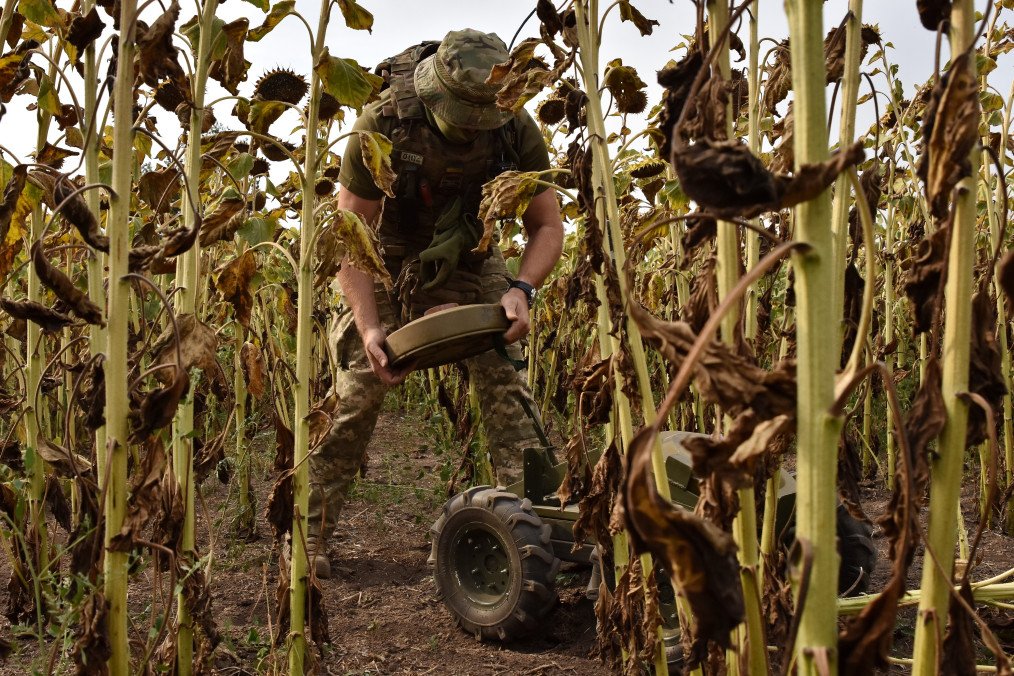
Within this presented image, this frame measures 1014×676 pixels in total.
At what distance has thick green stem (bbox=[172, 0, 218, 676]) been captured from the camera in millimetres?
2248

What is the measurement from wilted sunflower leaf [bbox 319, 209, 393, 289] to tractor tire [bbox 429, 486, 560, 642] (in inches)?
47.0

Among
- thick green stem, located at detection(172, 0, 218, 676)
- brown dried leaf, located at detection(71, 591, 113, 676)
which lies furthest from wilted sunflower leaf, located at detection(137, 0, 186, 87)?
brown dried leaf, located at detection(71, 591, 113, 676)

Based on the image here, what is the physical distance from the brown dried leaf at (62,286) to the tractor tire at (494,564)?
1630 millimetres

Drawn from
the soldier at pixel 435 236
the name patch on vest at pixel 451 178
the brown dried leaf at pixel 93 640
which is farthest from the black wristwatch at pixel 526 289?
the brown dried leaf at pixel 93 640

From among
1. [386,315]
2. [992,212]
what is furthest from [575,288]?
[992,212]

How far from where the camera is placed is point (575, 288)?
7.65 feet

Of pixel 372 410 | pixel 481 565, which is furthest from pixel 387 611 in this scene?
pixel 372 410

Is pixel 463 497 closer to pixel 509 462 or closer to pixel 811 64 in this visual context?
pixel 509 462

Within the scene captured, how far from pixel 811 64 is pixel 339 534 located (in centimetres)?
399

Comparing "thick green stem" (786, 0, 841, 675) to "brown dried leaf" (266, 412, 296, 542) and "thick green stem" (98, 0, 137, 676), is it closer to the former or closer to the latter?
"thick green stem" (98, 0, 137, 676)

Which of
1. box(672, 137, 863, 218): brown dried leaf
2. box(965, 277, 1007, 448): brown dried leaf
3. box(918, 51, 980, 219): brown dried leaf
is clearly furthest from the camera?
box(965, 277, 1007, 448): brown dried leaf

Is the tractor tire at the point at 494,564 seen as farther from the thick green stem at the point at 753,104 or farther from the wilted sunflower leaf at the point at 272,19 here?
the wilted sunflower leaf at the point at 272,19

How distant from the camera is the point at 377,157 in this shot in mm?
2271

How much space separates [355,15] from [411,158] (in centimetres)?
140
